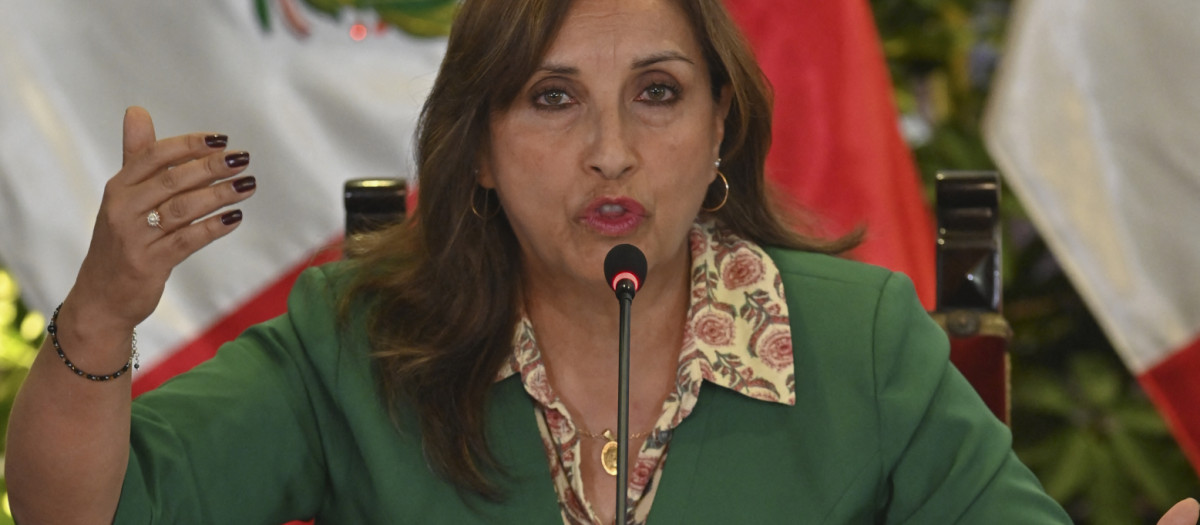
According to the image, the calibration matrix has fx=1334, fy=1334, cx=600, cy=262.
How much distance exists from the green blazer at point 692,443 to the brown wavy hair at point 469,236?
37 mm

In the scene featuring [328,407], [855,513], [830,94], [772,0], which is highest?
[772,0]

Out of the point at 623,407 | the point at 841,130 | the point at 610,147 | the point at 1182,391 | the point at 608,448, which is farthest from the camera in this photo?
the point at 841,130

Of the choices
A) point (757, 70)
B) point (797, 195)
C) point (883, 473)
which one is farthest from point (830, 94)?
point (883, 473)

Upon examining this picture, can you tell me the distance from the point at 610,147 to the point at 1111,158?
134cm

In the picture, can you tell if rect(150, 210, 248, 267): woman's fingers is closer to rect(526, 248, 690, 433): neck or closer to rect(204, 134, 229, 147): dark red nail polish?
rect(204, 134, 229, 147): dark red nail polish

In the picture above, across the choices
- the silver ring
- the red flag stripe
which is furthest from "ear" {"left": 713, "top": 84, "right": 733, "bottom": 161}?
the red flag stripe

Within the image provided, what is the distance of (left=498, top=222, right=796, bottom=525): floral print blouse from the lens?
1748mm

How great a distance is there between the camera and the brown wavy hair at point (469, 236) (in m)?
1.74

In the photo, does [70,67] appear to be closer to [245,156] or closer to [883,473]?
[245,156]

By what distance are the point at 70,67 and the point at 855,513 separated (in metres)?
1.85

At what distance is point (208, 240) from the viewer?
1381mm

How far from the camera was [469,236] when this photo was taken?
6.38 ft

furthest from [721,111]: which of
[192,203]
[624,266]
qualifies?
[192,203]

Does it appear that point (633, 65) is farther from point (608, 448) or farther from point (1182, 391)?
point (1182, 391)
